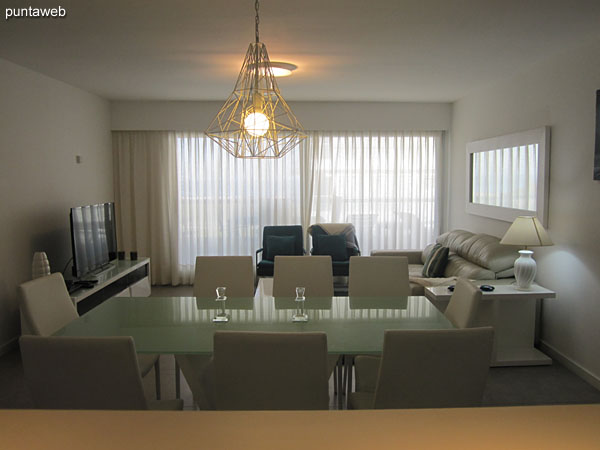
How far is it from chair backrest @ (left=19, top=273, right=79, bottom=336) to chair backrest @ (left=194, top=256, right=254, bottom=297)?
0.92 m

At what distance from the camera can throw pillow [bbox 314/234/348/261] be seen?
20.8 feet

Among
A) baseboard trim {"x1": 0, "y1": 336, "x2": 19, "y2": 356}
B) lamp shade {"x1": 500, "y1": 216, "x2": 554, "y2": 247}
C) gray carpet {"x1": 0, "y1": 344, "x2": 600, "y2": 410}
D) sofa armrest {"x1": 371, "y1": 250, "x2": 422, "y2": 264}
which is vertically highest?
lamp shade {"x1": 500, "y1": 216, "x2": 554, "y2": 247}

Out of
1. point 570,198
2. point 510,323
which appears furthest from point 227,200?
point 570,198

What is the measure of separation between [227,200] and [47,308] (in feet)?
13.8

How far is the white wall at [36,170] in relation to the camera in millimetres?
4250

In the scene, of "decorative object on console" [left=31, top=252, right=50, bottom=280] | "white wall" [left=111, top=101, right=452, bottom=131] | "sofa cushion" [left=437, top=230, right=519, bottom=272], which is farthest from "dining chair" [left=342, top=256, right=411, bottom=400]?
"white wall" [left=111, top=101, right=452, bottom=131]

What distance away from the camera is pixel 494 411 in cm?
134

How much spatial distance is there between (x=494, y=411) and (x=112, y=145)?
20.9ft

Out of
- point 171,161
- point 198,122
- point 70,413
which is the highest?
point 198,122

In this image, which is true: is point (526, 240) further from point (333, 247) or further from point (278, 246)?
point (278, 246)

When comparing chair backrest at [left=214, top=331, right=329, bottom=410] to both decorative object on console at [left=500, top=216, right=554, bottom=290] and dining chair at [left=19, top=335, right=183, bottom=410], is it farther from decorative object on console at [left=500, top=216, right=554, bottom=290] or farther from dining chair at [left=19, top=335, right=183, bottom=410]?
decorative object on console at [left=500, top=216, right=554, bottom=290]

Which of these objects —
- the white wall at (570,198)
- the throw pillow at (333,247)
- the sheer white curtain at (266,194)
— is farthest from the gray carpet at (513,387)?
the sheer white curtain at (266,194)

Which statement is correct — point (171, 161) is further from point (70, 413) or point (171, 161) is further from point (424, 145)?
point (70, 413)

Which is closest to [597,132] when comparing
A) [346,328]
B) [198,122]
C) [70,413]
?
[346,328]
